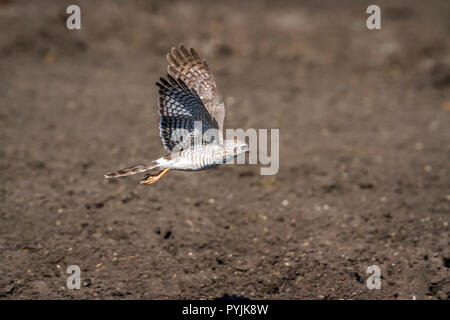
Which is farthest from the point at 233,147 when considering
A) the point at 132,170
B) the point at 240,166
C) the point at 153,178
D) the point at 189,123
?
the point at 240,166

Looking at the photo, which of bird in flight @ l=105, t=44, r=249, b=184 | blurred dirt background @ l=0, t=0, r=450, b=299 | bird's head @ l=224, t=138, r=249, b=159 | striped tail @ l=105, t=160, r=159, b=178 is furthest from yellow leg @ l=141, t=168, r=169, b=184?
blurred dirt background @ l=0, t=0, r=450, b=299

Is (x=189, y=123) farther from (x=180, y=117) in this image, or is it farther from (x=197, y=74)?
(x=197, y=74)

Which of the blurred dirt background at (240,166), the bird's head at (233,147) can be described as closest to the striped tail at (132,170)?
the bird's head at (233,147)

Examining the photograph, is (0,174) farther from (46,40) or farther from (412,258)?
(412,258)

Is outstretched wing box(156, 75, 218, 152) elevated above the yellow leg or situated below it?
above

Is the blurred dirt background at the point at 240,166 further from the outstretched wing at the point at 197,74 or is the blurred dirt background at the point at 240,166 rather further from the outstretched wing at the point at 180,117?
the outstretched wing at the point at 197,74

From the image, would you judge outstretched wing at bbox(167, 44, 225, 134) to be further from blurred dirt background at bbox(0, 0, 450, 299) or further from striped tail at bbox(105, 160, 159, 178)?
blurred dirt background at bbox(0, 0, 450, 299)

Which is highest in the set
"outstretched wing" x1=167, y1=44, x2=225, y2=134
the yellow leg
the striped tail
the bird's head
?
"outstretched wing" x1=167, y1=44, x2=225, y2=134

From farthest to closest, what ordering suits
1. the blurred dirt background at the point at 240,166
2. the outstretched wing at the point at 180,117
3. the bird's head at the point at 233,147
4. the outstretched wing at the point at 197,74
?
the blurred dirt background at the point at 240,166
the outstretched wing at the point at 197,74
the bird's head at the point at 233,147
the outstretched wing at the point at 180,117
